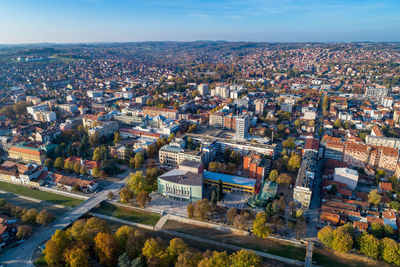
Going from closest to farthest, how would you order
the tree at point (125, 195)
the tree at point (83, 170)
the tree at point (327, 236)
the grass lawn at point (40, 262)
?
1. the grass lawn at point (40, 262)
2. the tree at point (327, 236)
3. the tree at point (125, 195)
4. the tree at point (83, 170)

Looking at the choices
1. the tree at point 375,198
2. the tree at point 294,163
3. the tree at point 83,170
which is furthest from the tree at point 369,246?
the tree at point 83,170

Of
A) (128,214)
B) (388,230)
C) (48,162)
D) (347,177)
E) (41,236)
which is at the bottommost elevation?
(128,214)

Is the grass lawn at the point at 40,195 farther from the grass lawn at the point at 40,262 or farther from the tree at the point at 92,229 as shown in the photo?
the grass lawn at the point at 40,262

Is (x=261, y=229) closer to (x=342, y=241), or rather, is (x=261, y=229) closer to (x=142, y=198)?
(x=342, y=241)

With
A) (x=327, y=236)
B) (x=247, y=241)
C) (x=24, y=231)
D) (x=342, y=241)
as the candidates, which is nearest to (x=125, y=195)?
(x=24, y=231)

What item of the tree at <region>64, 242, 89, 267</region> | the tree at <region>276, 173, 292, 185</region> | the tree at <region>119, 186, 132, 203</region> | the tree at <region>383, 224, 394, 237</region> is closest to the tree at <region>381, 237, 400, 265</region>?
the tree at <region>383, 224, 394, 237</region>
